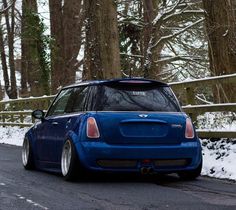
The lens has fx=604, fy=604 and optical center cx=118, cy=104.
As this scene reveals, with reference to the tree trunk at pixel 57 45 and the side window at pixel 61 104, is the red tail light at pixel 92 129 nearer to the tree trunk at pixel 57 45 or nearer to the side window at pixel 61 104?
the side window at pixel 61 104

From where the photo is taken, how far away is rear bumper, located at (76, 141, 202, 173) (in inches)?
327

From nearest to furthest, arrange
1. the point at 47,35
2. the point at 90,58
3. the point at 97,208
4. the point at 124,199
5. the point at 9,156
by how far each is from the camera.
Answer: the point at 97,208, the point at 124,199, the point at 9,156, the point at 90,58, the point at 47,35

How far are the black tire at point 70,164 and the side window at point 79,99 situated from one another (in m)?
0.57

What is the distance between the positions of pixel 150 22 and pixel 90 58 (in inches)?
255

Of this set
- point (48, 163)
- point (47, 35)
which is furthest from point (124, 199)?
point (47, 35)

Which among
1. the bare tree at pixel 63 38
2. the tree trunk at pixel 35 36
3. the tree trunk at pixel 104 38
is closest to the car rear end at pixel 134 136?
the tree trunk at pixel 104 38

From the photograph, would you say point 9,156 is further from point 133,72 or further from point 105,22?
point 133,72

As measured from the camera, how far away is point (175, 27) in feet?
82.5

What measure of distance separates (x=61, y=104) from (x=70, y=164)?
1.68 metres

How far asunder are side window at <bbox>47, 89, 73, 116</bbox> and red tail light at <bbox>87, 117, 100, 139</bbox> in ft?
4.01

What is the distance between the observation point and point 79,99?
9273mm

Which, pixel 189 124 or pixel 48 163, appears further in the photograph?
pixel 48 163

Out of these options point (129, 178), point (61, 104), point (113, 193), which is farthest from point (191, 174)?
point (61, 104)

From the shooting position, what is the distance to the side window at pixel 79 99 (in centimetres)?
898
